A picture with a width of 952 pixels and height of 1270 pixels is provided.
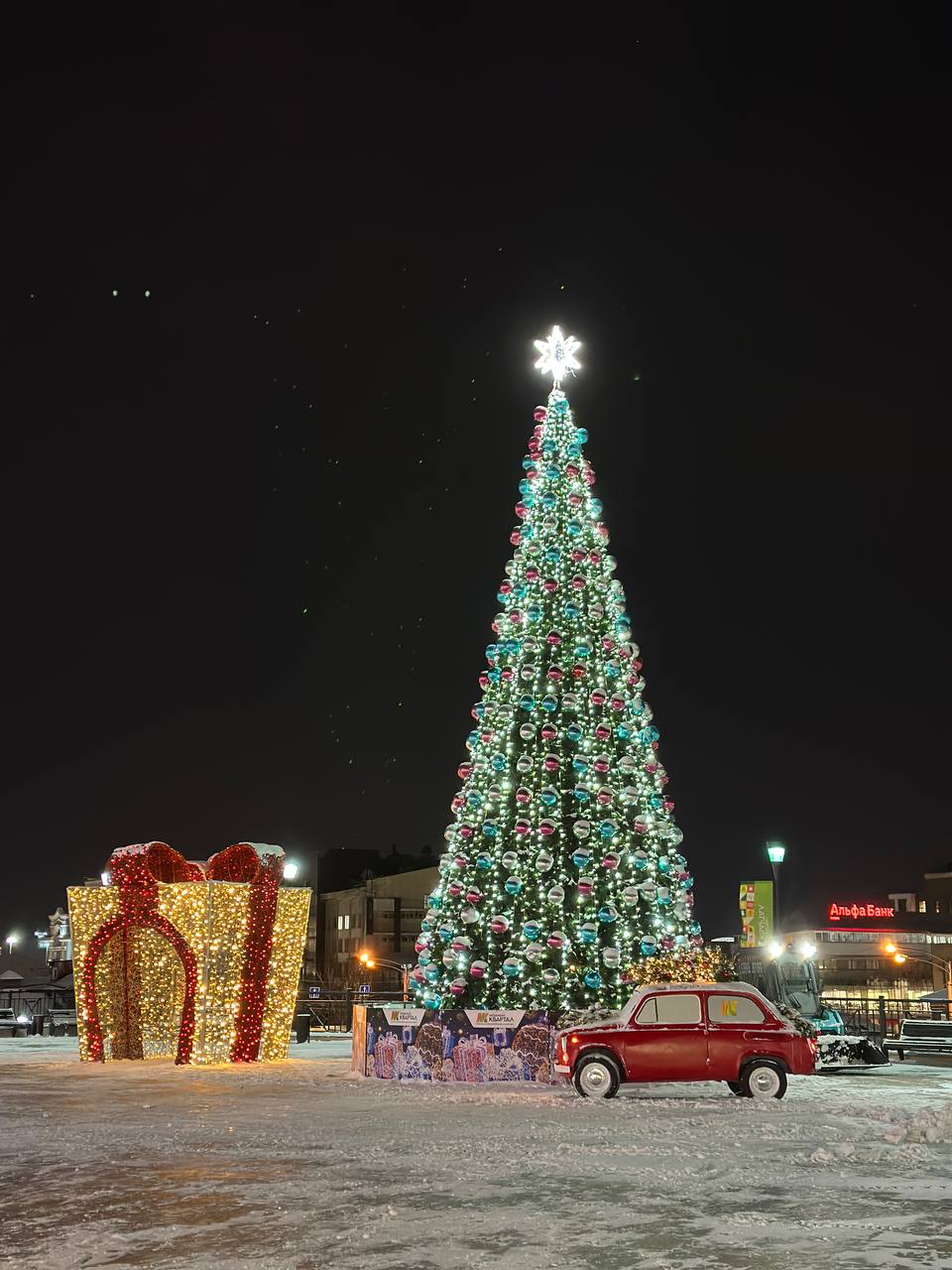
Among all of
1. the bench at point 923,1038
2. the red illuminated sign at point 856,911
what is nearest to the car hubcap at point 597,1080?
the bench at point 923,1038

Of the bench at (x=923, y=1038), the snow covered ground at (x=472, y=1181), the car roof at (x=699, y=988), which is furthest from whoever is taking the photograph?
the bench at (x=923, y=1038)

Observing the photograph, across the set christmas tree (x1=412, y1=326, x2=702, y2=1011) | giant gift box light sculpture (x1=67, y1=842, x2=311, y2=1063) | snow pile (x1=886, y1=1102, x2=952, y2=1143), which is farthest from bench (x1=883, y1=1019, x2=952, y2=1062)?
snow pile (x1=886, y1=1102, x2=952, y2=1143)

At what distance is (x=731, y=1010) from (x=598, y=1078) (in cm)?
193

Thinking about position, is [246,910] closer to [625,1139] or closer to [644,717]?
[644,717]

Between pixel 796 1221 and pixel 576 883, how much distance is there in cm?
1413

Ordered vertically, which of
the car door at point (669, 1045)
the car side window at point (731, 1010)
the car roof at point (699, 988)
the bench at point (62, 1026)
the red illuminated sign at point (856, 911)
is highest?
the red illuminated sign at point (856, 911)

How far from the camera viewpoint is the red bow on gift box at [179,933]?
→ 2209 cm

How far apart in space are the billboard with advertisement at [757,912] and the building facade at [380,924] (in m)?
41.6

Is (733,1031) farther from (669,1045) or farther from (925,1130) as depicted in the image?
(925,1130)

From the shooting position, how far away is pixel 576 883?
72.6ft

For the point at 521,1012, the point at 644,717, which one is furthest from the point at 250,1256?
the point at 644,717

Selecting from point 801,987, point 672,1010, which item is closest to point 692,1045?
point 672,1010

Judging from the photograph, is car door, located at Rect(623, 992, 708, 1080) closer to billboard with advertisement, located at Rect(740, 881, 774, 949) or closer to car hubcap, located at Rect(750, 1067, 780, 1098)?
car hubcap, located at Rect(750, 1067, 780, 1098)

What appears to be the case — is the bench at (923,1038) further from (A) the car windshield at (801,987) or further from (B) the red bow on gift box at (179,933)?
(B) the red bow on gift box at (179,933)
